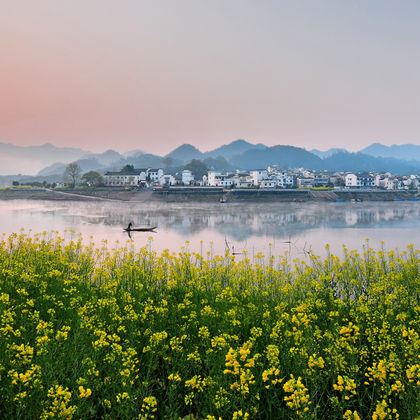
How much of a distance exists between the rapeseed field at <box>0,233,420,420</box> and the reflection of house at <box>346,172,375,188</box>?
385 ft

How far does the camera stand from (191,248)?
28.6 metres

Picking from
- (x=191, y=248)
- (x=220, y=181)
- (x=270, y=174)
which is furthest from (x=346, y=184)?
(x=191, y=248)

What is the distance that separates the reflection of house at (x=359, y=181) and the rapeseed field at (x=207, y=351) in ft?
385

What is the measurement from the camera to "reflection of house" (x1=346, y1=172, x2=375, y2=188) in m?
120

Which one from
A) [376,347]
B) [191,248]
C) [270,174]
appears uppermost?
[270,174]

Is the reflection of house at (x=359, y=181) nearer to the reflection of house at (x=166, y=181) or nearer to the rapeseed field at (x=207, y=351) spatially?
the reflection of house at (x=166, y=181)

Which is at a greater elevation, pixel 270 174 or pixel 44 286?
pixel 270 174

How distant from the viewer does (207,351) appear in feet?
18.2

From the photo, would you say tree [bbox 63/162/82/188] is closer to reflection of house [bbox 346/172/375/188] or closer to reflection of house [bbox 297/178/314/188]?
reflection of house [bbox 297/178/314/188]

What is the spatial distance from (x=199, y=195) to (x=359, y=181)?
2391 inches

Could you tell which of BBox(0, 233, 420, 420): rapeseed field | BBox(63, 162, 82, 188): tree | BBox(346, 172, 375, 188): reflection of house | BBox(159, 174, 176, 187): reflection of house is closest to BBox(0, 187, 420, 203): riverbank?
BBox(63, 162, 82, 188): tree

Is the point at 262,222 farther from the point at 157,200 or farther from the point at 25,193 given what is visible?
the point at 25,193

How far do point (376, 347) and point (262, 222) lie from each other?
41654 mm

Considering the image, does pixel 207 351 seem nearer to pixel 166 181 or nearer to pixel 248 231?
pixel 248 231
